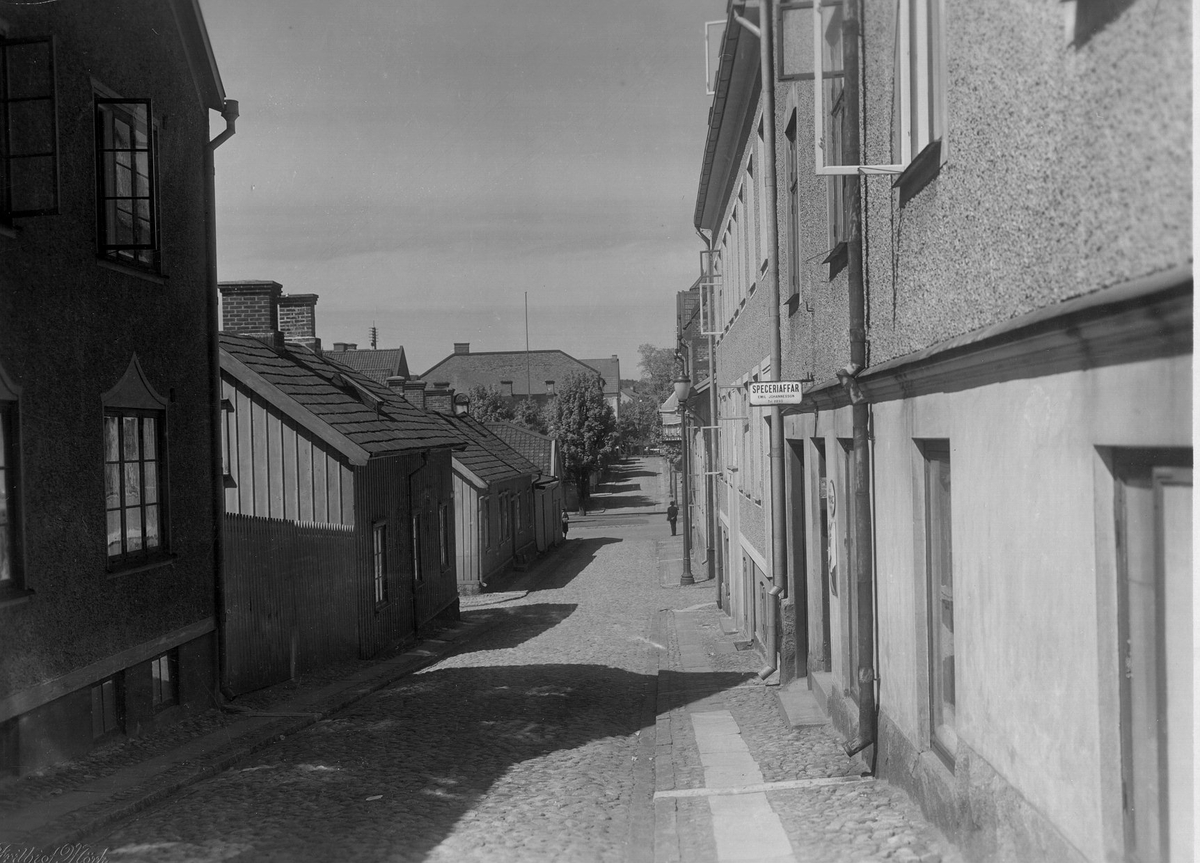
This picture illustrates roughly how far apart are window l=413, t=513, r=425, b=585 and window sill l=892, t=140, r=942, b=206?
15.0m

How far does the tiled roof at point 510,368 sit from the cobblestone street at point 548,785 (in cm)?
10003

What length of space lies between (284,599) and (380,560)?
443 centimetres

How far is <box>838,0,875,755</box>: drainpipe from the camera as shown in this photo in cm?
742

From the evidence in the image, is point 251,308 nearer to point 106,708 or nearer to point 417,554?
point 417,554

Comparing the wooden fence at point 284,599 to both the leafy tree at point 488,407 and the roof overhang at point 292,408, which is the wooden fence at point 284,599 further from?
the leafy tree at point 488,407

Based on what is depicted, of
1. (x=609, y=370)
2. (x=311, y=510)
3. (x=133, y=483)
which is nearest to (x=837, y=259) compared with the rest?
(x=133, y=483)

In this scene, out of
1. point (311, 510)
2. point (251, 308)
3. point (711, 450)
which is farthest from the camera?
point (711, 450)

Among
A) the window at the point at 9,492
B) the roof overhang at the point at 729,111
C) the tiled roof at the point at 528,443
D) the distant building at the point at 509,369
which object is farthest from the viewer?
the distant building at the point at 509,369

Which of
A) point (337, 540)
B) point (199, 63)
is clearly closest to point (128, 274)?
point (199, 63)

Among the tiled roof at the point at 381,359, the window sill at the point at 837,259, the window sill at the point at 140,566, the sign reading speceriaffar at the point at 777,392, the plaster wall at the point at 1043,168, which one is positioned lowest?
the window sill at the point at 140,566

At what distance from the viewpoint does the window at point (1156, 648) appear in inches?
133

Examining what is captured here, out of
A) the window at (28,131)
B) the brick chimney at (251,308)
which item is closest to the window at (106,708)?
the window at (28,131)

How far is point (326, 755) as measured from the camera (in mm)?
9172

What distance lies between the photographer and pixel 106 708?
30.3 feet
